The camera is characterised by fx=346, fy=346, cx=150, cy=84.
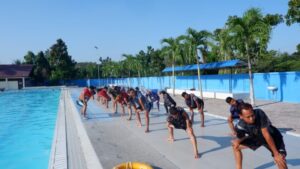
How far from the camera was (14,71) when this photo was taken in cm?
6544

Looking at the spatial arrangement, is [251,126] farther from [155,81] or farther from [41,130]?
[155,81]

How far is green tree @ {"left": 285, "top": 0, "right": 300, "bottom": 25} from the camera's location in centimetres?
1494

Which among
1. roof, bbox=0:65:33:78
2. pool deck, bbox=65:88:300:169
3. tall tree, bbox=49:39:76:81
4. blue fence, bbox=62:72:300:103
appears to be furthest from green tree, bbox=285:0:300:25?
tall tree, bbox=49:39:76:81

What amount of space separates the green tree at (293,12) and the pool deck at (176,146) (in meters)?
4.66

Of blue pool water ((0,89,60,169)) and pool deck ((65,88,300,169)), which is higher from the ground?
pool deck ((65,88,300,169))

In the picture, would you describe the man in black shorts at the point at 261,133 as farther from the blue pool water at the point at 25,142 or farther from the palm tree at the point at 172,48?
the palm tree at the point at 172,48

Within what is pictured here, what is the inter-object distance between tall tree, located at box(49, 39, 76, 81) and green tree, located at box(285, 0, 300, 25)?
60627 mm

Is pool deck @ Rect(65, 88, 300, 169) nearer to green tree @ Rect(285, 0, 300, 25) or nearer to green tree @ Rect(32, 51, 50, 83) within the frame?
green tree @ Rect(285, 0, 300, 25)

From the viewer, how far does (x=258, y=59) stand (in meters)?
32.2

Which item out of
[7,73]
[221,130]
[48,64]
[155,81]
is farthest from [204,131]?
[48,64]

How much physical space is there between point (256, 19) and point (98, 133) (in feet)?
33.0

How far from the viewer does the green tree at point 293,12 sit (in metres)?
14.9

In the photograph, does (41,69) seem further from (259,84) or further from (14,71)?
(259,84)

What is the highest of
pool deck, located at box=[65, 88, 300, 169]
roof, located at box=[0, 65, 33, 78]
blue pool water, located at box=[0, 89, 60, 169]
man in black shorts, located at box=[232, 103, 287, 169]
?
roof, located at box=[0, 65, 33, 78]
